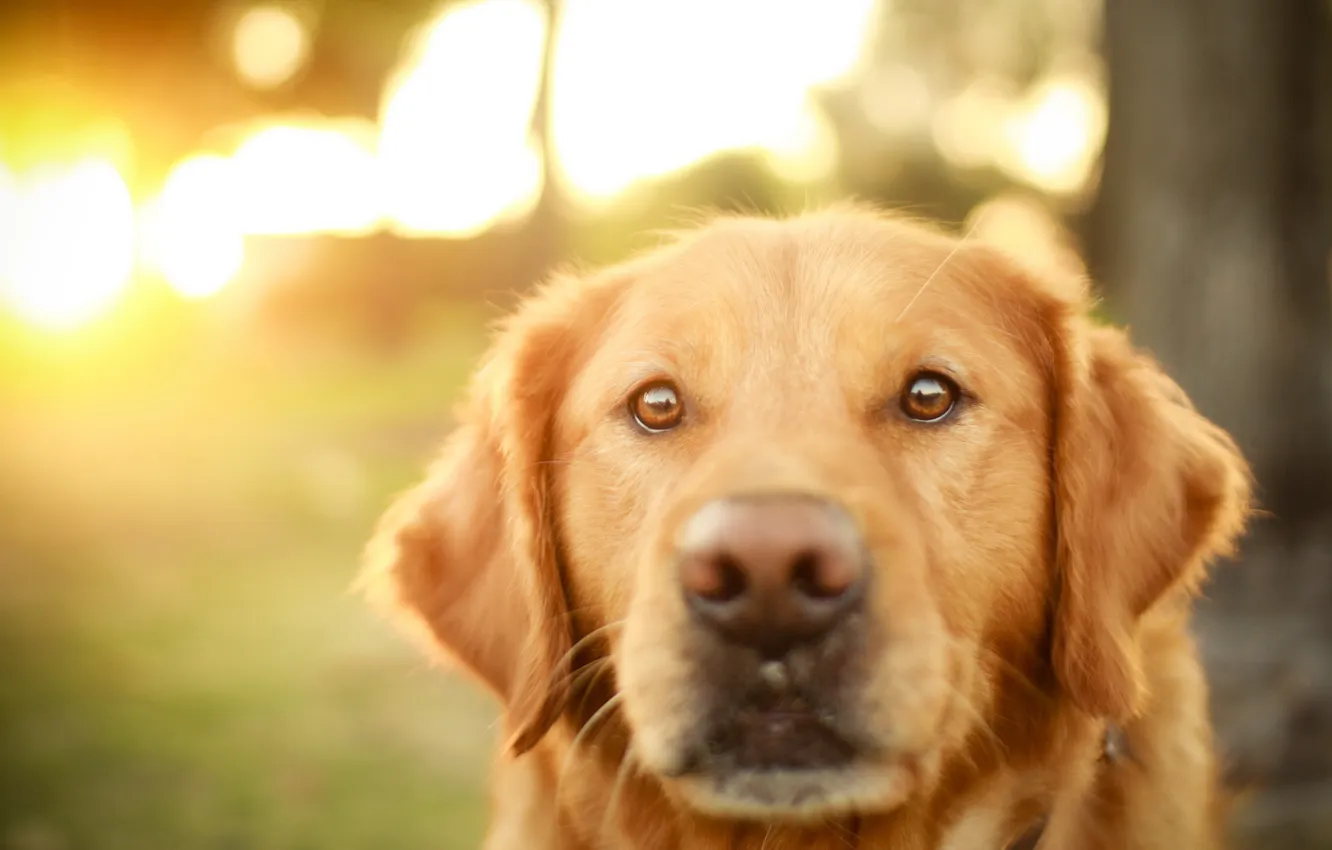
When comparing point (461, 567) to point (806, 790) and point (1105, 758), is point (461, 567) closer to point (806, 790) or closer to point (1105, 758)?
point (806, 790)

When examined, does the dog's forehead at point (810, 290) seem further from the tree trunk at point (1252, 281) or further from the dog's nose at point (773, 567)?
the tree trunk at point (1252, 281)

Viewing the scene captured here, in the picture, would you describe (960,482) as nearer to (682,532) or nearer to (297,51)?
(682,532)

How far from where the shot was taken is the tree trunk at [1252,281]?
4375mm

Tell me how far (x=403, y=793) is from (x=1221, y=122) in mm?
4708

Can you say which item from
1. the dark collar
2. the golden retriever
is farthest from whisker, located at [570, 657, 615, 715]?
the dark collar

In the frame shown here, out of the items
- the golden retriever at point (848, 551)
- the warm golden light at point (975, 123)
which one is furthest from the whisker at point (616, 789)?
the warm golden light at point (975, 123)

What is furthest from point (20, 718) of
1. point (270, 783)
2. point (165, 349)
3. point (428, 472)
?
point (165, 349)

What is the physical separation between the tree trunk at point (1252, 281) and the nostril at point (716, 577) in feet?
11.0

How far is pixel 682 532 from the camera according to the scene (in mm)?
2025

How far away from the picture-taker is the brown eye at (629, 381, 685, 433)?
8.34 feet

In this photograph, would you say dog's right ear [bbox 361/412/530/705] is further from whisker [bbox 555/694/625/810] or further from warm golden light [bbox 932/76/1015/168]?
warm golden light [bbox 932/76/1015/168]

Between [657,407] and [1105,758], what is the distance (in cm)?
139

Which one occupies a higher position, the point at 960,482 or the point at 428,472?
the point at 960,482

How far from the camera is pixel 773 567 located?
72.6 inches
